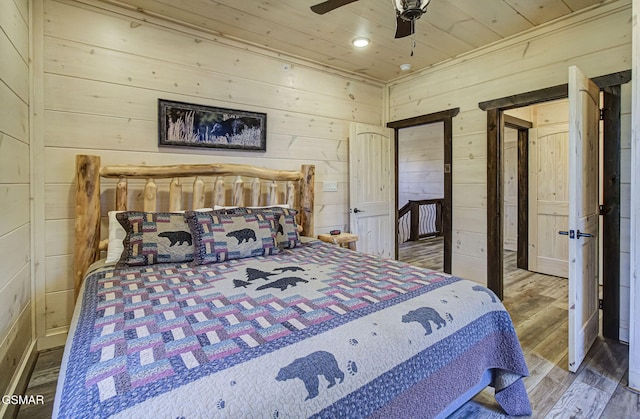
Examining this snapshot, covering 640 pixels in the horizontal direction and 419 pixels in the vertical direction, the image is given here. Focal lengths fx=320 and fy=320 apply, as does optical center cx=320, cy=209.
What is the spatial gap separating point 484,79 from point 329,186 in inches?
76.3

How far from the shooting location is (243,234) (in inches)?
88.7

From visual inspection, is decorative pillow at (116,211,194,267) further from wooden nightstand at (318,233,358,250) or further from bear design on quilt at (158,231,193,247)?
wooden nightstand at (318,233,358,250)

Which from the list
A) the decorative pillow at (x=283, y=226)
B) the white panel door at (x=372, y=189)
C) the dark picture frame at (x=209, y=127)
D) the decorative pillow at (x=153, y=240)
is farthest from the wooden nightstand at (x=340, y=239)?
the decorative pillow at (x=153, y=240)

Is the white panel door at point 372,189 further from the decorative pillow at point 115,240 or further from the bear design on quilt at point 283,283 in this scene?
the decorative pillow at point 115,240

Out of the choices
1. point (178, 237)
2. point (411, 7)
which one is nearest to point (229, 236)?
point (178, 237)

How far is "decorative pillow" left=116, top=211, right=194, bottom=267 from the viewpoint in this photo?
2.04 metres

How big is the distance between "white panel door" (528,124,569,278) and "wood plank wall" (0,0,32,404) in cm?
514

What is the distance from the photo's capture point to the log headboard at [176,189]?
2.22 m

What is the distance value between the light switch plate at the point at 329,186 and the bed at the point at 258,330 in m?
1.40

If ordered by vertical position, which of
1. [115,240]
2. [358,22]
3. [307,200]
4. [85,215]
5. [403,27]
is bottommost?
[115,240]

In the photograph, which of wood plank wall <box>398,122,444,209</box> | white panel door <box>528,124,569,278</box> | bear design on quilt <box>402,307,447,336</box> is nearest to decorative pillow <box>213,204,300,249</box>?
bear design on quilt <box>402,307,447,336</box>

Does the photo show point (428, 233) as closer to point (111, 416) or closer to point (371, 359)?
point (371, 359)

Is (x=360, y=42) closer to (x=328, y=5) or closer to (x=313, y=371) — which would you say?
(x=328, y=5)

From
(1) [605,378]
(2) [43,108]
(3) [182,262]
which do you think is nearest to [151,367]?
(3) [182,262]
